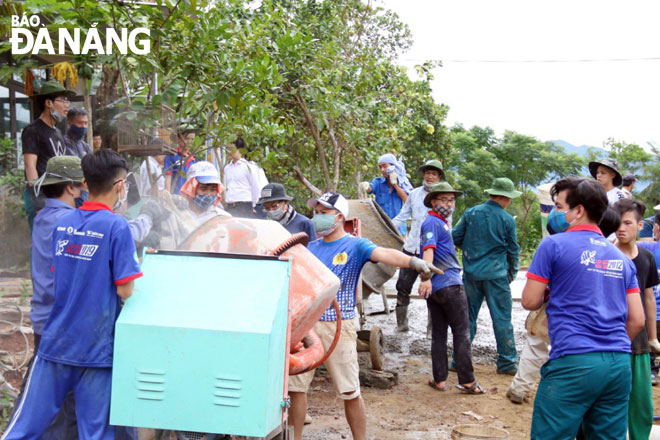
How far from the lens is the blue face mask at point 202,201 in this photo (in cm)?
530

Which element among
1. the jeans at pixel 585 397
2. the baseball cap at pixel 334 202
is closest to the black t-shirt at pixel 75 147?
the baseball cap at pixel 334 202

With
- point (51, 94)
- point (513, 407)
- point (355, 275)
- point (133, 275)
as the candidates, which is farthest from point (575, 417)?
point (51, 94)

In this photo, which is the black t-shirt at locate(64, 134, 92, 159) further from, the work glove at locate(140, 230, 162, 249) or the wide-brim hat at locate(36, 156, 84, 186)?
the work glove at locate(140, 230, 162, 249)

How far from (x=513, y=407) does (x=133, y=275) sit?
166 inches

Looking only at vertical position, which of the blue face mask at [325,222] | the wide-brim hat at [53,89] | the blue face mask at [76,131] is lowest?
the blue face mask at [325,222]

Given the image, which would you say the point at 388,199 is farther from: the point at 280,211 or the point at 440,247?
the point at 280,211

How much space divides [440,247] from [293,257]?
3.29 m

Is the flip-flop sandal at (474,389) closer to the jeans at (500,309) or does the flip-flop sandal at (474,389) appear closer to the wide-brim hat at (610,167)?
the jeans at (500,309)

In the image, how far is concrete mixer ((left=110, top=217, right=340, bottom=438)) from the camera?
111 inches

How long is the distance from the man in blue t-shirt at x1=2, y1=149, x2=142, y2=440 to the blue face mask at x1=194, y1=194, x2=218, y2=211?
1.96 meters

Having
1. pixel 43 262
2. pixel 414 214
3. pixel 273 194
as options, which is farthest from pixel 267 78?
pixel 414 214

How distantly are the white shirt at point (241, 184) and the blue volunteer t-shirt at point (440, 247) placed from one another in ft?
10.3

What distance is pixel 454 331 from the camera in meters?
6.53

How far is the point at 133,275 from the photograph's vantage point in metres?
3.13
